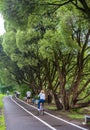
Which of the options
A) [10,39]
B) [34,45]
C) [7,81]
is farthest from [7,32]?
[7,81]

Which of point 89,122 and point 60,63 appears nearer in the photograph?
point 89,122

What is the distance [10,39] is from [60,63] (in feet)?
19.4

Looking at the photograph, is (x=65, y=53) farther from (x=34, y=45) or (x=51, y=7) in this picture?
(x=51, y=7)

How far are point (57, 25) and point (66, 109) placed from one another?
7.16m

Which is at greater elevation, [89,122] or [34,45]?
[34,45]

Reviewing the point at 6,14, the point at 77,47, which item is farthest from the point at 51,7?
the point at 77,47

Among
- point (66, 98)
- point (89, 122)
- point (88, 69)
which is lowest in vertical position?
point (89, 122)

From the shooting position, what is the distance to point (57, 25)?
26797 mm

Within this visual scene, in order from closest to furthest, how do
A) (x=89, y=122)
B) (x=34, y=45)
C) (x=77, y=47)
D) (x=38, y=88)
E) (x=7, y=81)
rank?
(x=89, y=122) → (x=77, y=47) → (x=34, y=45) → (x=38, y=88) → (x=7, y=81)

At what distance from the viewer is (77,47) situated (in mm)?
26078

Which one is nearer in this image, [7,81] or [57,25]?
[57,25]

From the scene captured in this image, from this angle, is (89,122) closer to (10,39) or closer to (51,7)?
(51,7)

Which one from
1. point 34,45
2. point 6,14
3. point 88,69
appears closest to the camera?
point 6,14

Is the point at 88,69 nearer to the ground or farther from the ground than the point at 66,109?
farther from the ground
